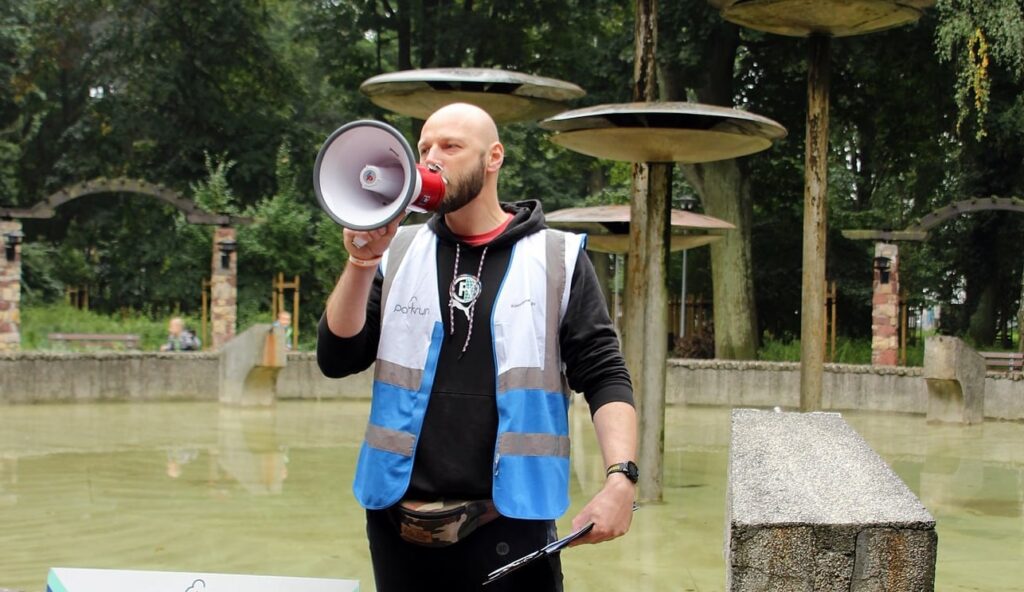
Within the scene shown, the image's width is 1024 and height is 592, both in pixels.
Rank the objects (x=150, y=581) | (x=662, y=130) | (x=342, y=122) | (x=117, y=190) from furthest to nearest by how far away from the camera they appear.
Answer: (x=342, y=122), (x=117, y=190), (x=662, y=130), (x=150, y=581)

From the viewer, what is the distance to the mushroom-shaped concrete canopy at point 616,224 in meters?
15.4

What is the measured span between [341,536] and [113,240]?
2602cm

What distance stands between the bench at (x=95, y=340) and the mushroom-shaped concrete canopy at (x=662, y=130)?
48.5 feet

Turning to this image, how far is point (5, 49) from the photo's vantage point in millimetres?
30812

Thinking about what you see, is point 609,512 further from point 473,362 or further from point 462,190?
point 462,190

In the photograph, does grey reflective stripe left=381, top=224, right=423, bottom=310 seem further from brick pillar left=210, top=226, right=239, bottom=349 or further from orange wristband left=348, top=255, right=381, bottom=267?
brick pillar left=210, top=226, right=239, bottom=349

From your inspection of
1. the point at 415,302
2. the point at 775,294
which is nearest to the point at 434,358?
the point at 415,302

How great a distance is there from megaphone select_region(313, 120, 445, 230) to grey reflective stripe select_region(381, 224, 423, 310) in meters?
0.24

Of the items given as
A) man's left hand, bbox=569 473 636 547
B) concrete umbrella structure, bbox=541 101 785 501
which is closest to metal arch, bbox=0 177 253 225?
concrete umbrella structure, bbox=541 101 785 501

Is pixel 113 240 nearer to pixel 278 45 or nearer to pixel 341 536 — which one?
pixel 278 45

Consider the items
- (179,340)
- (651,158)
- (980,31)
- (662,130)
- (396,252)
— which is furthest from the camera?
(179,340)

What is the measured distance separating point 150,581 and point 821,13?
7341 millimetres

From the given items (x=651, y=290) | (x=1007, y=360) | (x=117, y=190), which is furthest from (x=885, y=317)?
(x=651, y=290)

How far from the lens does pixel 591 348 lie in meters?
3.09
